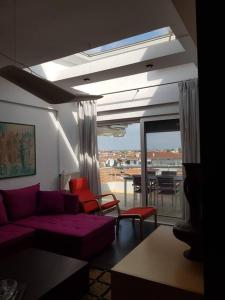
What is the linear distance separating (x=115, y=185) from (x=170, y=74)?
9.37ft

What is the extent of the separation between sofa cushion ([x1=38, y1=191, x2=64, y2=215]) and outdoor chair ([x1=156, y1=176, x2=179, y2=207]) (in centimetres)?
205

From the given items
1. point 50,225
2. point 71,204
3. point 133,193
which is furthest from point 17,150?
point 133,193

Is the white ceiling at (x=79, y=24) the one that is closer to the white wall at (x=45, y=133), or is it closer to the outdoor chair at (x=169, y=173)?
the white wall at (x=45, y=133)

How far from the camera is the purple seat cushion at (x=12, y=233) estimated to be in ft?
9.60

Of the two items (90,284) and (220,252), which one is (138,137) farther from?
(220,252)

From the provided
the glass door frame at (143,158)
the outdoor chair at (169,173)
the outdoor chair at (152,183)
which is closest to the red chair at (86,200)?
the glass door frame at (143,158)

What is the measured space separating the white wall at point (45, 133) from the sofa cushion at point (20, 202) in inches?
12.5

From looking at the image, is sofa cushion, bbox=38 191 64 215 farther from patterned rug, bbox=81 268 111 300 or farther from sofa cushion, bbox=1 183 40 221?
patterned rug, bbox=81 268 111 300

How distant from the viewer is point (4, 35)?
8.35 ft

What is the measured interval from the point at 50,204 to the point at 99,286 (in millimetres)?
1766

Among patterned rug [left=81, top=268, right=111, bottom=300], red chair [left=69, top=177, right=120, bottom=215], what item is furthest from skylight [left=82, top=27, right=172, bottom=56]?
patterned rug [left=81, top=268, right=111, bottom=300]

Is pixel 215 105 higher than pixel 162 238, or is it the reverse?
pixel 215 105

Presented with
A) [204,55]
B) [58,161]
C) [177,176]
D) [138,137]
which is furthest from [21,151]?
[204,55]

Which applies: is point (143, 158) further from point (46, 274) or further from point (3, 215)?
point (46, 274)
